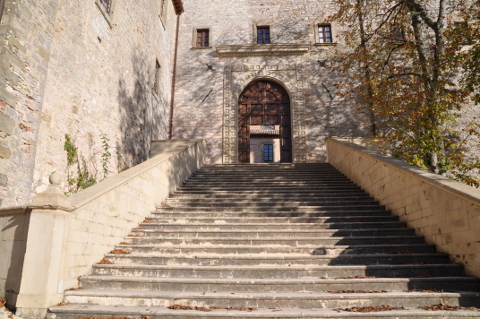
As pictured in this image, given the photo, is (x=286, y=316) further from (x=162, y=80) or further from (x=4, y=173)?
(x=162, y=80)

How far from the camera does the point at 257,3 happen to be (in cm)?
1546

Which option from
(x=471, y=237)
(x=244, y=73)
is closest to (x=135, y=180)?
(x=471, y=237)

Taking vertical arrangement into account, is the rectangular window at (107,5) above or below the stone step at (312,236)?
above

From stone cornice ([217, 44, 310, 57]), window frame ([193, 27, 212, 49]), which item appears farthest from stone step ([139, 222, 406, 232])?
window frame ([193, 27, 212, 49])

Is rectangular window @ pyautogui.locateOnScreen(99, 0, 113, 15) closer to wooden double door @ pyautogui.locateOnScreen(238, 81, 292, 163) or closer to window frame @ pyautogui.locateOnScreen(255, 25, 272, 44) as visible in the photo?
wooden double door @ pyautogui.locateOnScreen(238, 81, 292, 163)

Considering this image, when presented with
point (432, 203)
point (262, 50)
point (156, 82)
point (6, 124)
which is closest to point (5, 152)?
point (6, 124)

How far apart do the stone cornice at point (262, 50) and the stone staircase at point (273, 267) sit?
9302 mm

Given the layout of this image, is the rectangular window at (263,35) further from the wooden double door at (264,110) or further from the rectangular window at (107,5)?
the rectangular window at (107,5)

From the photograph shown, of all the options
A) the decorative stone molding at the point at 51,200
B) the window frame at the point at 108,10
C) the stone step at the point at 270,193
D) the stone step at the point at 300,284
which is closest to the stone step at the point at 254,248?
the stone step at the point at 300,284

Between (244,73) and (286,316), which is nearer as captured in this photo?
(286,316)

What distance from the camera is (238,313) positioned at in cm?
347

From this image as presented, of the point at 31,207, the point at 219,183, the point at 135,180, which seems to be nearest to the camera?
the point at 31,207

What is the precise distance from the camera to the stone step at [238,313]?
11.1 feet

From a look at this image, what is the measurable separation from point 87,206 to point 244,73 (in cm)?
1148
